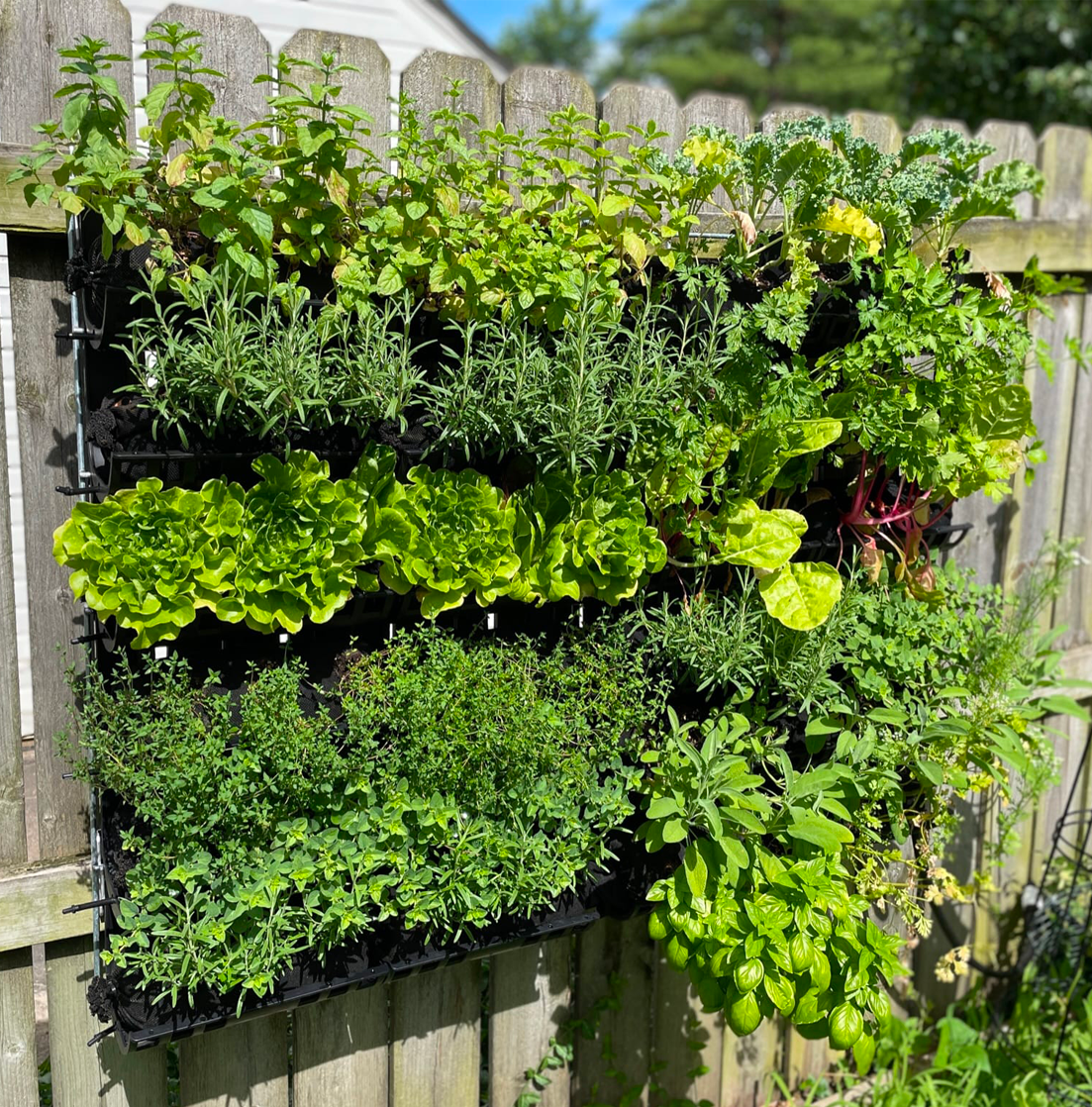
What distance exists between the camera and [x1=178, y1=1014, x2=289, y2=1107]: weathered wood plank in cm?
220

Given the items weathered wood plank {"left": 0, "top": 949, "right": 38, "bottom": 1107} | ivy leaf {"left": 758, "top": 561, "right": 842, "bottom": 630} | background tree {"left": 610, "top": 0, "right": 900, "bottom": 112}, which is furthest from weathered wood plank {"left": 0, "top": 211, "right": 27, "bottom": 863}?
background tree {"left": 610, "top": 0, "right": 900, "bottom": 112}

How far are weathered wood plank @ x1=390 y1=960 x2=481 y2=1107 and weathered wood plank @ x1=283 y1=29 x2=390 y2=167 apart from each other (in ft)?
6.10

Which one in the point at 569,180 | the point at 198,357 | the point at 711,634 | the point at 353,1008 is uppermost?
the point at 569,180

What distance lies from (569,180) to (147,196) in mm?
849

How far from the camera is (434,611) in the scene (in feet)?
6.41

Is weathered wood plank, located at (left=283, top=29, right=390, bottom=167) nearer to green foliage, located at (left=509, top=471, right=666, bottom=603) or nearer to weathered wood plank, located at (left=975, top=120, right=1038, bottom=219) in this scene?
green foliage, located at (left=509, top=471, right=666, bottom=603)

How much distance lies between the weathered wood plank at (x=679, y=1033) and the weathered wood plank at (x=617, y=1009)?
33 millimetres

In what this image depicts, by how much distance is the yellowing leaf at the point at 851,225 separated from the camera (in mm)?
2145

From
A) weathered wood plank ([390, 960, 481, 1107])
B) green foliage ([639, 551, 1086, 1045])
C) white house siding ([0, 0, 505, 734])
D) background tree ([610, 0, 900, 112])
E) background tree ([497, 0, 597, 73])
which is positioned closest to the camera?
green foliage ([639, 551, 1086, 1045])

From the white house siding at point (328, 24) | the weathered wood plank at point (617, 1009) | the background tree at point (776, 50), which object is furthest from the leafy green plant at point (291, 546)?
the background tree at point (776, 50)

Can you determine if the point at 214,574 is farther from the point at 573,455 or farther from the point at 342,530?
the point at 573,455

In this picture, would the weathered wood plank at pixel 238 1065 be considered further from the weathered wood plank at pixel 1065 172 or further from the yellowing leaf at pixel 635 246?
the weathered wood plank at pixel 1065 172

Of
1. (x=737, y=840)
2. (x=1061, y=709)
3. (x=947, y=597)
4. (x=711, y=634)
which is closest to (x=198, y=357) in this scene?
(x=711, y=634)

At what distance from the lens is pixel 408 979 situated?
7.87 feet
